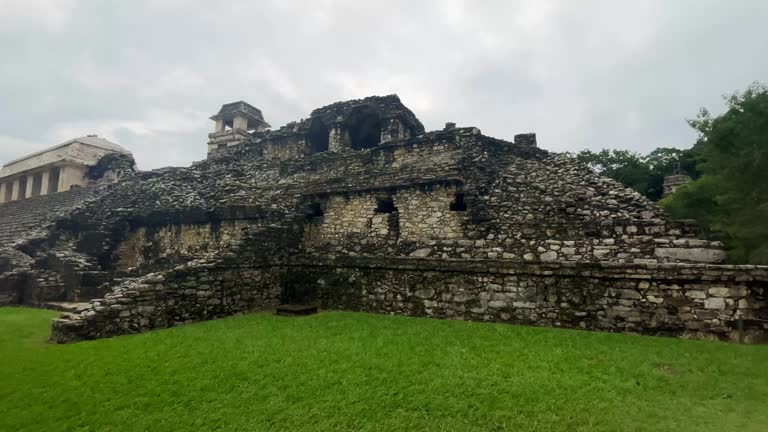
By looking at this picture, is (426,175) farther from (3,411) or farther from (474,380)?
(3,411)

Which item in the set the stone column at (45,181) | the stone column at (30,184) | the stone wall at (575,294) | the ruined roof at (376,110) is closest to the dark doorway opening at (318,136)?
the ruined roof at (376,110)

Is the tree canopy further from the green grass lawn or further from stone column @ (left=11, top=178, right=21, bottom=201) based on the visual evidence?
stone column @ (left=11, top=178, right=21, bottom=201)

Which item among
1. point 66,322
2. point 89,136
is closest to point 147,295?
point 66,322

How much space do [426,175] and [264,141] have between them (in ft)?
35.5

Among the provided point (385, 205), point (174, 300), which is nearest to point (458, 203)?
point (385, 205)

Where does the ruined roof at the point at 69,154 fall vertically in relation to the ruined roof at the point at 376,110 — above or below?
above

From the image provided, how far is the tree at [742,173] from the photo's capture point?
11.9 meters

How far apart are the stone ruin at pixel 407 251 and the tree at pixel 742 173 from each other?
252 inches

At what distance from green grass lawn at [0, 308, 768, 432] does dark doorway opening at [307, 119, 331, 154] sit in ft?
41.0

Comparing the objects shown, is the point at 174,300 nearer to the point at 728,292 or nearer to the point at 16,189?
the point at 728,292

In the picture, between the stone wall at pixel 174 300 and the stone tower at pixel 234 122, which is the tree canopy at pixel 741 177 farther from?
the stone tower at pixel 234 122

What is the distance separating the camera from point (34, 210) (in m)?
25.2

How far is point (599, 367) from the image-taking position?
5.25 meters

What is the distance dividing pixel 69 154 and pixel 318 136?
3050 cm
